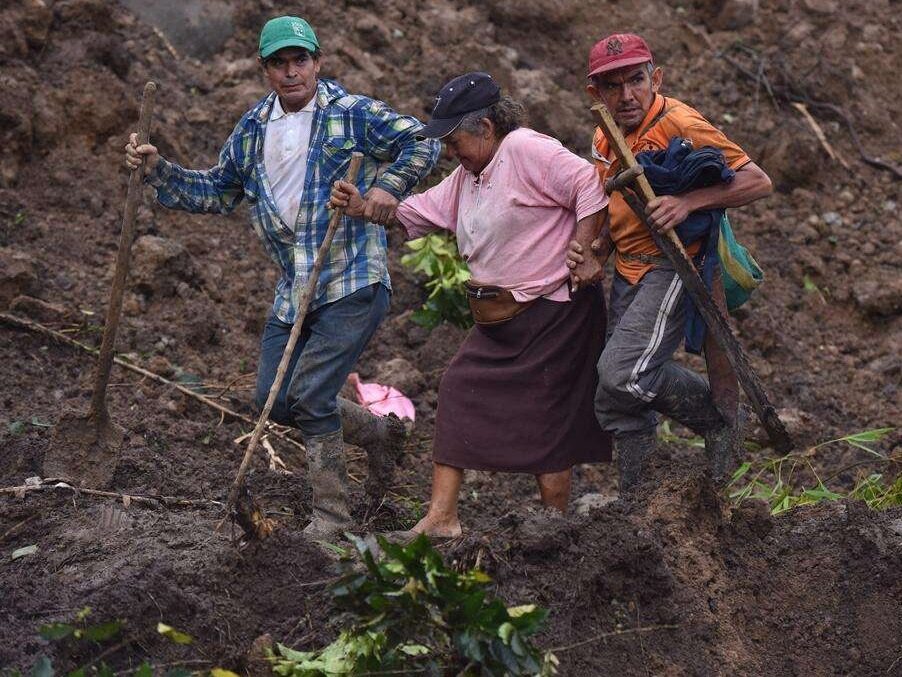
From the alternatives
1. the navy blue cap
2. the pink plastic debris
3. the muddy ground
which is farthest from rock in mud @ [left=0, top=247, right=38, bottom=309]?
the navy blue cap

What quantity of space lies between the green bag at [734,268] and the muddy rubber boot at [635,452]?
59 centimetres

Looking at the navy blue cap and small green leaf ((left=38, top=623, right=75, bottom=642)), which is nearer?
small green leaf ((left=38, top=623, right=75, bottom=642))

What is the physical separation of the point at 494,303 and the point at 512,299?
2.8 inches

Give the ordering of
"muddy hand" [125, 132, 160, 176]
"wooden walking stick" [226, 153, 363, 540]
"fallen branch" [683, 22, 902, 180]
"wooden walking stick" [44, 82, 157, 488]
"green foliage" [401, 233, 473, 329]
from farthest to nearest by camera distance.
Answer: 1. "fallen branch" [683, 22, 902, 180]
2. "green foliage" [401, 233, 473, 329]
3. "wooden walking stick" [44, 82, 157, 488]
4. "muddy hand" [125, 132, 160, 176]
5. "wooden walking stick" [226, 153, 363, 540]

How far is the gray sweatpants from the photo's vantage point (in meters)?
4.70

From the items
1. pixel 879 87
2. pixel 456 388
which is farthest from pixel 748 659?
pixel 879 87

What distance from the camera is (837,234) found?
8891 millimetres

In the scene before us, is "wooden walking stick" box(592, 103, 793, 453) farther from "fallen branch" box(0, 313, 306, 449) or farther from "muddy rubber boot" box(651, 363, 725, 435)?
"fallen branch" box(0, 313, 306, 449)

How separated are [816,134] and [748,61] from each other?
2.74ft

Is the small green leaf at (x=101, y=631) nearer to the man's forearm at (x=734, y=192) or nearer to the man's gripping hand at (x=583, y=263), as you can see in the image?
the man's gripping hand at (x=583, y=263)

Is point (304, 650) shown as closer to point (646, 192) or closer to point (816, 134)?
point (646, 192)

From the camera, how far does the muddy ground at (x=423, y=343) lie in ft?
13.4

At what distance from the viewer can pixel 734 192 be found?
15.2 feet

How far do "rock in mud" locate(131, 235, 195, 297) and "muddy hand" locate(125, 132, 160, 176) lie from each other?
2.22 meters
